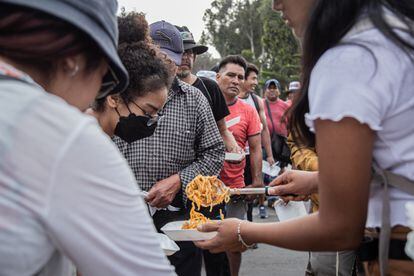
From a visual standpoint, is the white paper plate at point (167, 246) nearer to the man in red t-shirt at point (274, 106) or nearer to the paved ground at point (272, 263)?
the paved ground at point (272, 263)

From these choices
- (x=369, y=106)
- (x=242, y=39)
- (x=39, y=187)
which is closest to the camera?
(x=39, y=187)

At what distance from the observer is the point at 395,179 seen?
141 cm

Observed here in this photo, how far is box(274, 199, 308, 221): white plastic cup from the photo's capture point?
254 centimetres

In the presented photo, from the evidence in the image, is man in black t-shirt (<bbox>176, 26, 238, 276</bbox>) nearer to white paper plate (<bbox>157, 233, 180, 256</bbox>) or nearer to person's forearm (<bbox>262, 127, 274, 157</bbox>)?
white paper plate (<bbox>157, 233, 180, 256</bbox>)

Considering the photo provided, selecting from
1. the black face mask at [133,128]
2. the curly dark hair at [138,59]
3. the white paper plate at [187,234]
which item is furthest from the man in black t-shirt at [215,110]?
the white paper plate at [187,234]

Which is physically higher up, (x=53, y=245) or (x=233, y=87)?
(x=53, y=245)

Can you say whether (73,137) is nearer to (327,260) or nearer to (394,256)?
(394,256)

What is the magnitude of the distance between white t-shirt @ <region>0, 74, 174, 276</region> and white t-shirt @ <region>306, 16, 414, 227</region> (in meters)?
0.62

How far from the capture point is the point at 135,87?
276 centimetres

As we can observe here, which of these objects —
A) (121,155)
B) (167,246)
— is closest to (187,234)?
(167,246)

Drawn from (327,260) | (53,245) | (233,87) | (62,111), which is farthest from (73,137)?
(233,87)

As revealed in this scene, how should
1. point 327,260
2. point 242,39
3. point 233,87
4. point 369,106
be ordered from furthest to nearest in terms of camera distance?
point 242,39
point 233,87
point 327,260
point 369,106

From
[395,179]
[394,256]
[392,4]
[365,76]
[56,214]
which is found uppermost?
[392,4]

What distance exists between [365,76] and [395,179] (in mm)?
293
